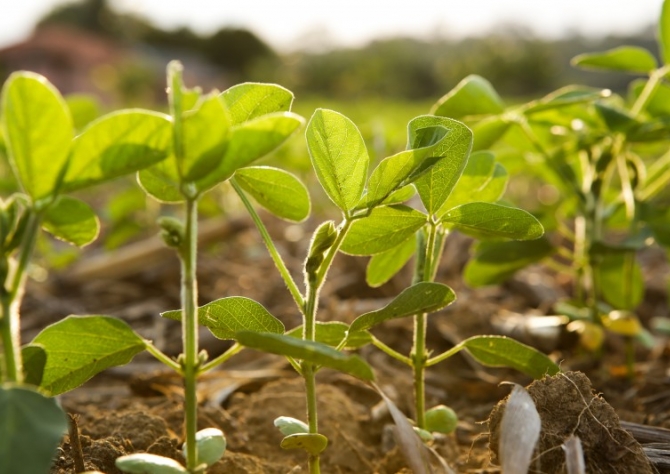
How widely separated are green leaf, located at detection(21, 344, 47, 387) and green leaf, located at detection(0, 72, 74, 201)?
0.65ft

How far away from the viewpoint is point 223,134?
0.73m

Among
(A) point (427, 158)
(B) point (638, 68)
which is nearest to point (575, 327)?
(B) point (638, 68)

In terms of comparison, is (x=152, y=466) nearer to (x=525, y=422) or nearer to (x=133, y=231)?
(x=525, y=422)

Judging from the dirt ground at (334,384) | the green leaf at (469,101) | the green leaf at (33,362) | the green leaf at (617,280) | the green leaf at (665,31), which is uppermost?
the green leaf at (665,31)

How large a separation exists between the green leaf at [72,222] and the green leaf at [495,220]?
49 centimetres

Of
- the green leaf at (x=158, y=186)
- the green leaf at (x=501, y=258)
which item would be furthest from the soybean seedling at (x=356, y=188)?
the green leaf at (x=501, y=258)

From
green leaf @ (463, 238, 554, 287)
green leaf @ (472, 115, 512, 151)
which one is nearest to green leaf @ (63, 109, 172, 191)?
green leaf @ (472, 115, 512, 151)

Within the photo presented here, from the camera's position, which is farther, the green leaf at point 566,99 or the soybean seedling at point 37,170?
the green leaf at point 566,99

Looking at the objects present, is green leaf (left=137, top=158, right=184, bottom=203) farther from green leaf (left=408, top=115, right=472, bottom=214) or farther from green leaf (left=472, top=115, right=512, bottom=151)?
green leaf (left=472, top=115, right=512, bottom=151)

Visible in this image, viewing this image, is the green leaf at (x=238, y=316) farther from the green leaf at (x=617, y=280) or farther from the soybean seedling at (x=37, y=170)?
the green leaf at (x=617, y=280)

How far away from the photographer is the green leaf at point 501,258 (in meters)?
1.63

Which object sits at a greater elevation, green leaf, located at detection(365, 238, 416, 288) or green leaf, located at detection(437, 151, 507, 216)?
green leaf, located at detection(437, 151, 507, 216)

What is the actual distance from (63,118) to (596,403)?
777 millimetres

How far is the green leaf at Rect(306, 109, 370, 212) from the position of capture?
0.90 meters
